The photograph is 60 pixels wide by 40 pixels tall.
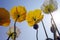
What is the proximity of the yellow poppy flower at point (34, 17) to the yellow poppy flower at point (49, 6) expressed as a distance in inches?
1.9

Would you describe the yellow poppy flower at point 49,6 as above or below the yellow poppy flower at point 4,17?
above

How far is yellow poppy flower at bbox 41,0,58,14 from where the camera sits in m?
1.19

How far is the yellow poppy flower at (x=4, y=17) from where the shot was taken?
46.0 inches

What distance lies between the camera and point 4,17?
1175 millimetres

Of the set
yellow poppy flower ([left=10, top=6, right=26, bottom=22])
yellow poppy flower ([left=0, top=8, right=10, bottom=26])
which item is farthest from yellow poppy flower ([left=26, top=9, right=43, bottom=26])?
yellow poppy flower ([left=0, top=8, right=10, bottom=26])

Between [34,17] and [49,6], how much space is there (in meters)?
0.15

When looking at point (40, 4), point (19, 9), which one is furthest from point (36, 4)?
point (19, 9)

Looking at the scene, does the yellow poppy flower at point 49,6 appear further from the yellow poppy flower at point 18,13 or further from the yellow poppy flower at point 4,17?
the yellow poppy flower at point 4,17

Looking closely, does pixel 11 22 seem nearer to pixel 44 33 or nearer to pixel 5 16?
pixel 5 16

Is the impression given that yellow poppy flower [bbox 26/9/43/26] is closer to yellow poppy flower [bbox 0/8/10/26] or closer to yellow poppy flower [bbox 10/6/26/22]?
yellow poppy flower [bbox 10/6/26/22]

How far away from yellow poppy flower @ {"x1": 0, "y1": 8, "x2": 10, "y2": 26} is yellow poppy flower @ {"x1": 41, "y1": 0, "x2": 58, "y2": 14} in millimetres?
288

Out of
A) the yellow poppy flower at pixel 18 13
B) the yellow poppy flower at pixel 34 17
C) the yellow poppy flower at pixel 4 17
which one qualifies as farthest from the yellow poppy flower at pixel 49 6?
the yellow poppy flower at pixel 4 17

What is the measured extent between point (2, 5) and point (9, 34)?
0.79 feet

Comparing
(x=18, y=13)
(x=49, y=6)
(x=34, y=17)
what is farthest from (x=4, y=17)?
(x=49, y=6)
